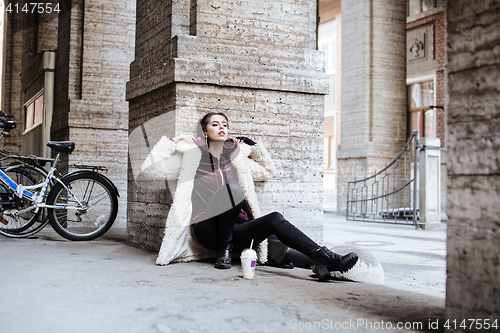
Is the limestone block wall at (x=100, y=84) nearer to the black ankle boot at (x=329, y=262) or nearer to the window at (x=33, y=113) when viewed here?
the window at (x=33, y=113)

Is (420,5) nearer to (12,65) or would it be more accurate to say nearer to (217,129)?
(12,65)

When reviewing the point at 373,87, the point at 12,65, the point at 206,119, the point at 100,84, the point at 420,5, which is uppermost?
the point at 420,5

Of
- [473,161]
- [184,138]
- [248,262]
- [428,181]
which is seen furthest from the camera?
[428,181]

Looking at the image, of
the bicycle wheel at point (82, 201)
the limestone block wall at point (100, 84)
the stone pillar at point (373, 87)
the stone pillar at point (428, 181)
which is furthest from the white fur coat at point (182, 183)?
the stone pillar at point (373, 87)

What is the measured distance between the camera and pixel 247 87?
14.8 ft

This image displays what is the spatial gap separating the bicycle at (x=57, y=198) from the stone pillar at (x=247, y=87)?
2.44ft

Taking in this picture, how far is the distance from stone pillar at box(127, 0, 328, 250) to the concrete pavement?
0.83 m

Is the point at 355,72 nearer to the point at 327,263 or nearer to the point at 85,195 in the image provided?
the point at 85,195

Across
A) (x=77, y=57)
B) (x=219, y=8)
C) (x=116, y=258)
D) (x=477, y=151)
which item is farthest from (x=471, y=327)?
(x=77, y=57)

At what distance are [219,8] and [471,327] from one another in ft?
11.6

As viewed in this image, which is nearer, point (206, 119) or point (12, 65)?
point (206, 119)

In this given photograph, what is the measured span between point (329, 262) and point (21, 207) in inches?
146

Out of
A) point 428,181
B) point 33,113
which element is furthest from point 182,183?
point 33,113

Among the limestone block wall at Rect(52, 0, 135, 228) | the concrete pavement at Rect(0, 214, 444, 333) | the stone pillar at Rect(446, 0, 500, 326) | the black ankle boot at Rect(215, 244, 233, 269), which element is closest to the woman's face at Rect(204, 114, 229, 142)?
the black ankle boot at Rect(215, 244, 233, 269)
